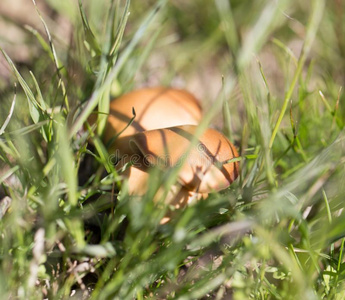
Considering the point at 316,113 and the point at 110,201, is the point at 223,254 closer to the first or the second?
the point at 110,201

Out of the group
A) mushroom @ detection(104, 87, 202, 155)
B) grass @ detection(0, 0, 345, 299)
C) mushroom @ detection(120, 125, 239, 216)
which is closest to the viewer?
grass @ detection(0, 0, 345, 299)

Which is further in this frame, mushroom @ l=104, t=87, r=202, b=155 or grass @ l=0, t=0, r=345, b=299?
mushroom @ l=104, t=87, r=202, b=155

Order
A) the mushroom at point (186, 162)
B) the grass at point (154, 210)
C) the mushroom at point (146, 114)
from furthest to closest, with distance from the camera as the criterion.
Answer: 1. the mushroom at point (146, 114)
2. the mushroom at point (186, 162)
3. the grass at point (154, 210)

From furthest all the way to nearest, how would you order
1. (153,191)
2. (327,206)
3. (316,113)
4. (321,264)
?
1. (316,113)
2. (321,264)
3. (327,206)
4. (153,191)

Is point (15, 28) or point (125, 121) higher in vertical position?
point (15, 28)

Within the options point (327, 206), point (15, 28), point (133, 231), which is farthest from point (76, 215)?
point (15, 28)

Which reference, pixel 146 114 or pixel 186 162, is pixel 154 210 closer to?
pixel 186 162

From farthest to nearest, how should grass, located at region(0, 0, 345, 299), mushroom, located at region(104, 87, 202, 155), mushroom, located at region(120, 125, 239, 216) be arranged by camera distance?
mushroom, located at region(104, 87, 202, 155), mushroom, located at region(120, 125, 239, 216), grass, located at region(0, 0, 345, 299)
